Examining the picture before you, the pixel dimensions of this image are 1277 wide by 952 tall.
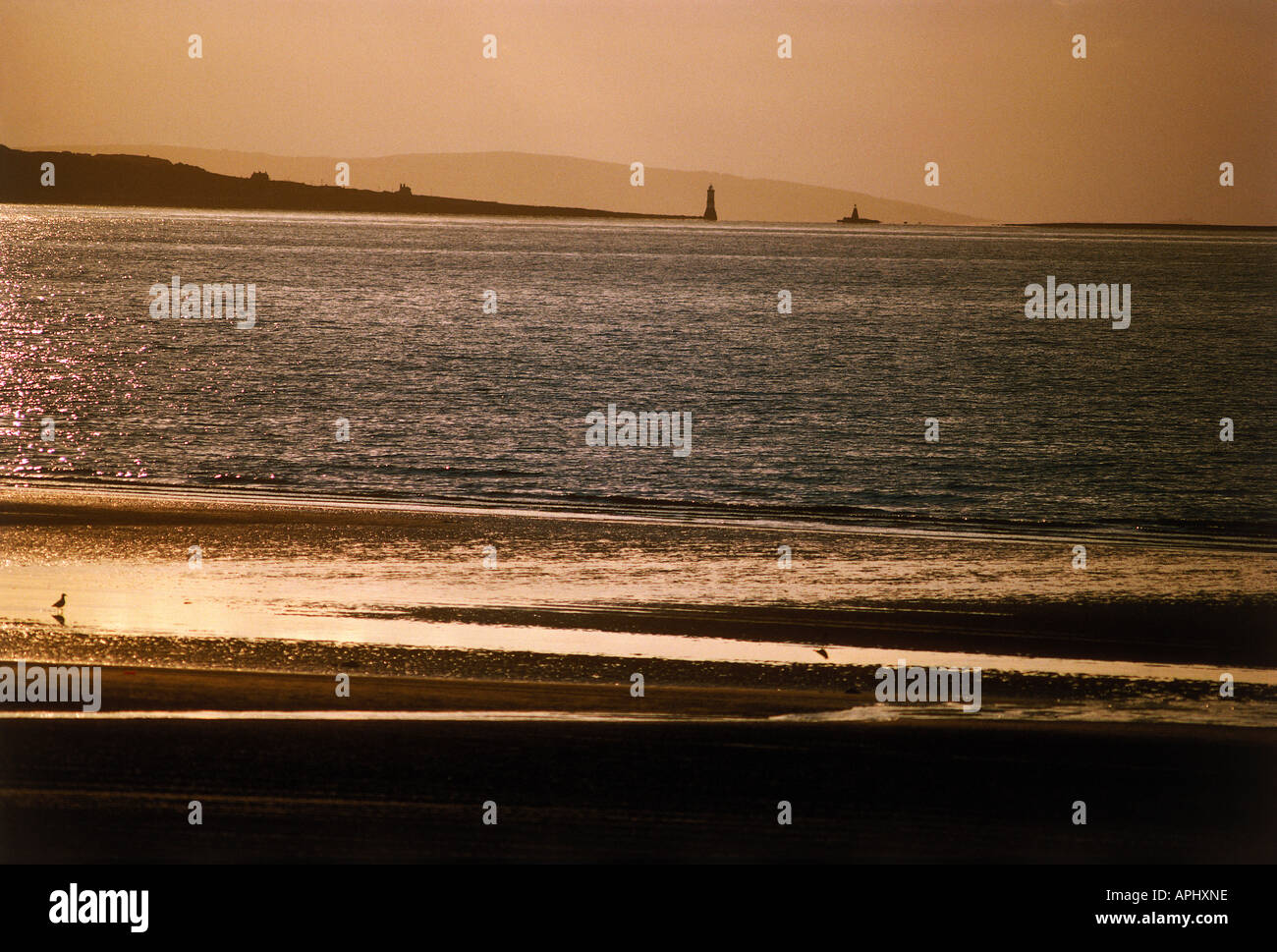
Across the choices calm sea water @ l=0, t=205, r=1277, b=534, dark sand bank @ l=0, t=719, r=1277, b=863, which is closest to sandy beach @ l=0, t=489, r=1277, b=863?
dark sand bank @ l=0, t=719, r=1277, b=863

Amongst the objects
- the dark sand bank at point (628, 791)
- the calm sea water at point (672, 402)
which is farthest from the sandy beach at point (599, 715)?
the calm sea water at point (672, 402)

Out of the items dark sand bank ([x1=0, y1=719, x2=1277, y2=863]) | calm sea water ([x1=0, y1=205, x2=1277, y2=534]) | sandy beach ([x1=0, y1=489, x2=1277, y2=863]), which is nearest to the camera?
dark sand bank ([x1=0, y1=719, x2=1277, y2=863])

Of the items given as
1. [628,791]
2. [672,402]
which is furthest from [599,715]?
[672,402]

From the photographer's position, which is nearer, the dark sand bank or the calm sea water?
the dark sand bank

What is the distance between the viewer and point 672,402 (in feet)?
202

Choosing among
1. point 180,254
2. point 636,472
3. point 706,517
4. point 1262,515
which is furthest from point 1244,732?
point 180,254

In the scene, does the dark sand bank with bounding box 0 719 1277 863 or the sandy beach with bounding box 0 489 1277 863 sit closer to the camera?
the dark sand bank with bounding box 0 719 1277 863

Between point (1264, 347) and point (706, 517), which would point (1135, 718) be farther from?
point (1264, 347)

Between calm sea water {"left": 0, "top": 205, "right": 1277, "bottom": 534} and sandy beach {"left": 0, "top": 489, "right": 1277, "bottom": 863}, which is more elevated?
calm sea water {"left": 0, "top": 205, "right": 1277, "bottom": 534}

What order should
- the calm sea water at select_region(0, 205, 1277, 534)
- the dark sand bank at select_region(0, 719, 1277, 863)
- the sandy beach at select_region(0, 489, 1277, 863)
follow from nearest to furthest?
the dark sand bank at select_region(0, 719, 1277, 863) < the sandy beach at select_region(0, 489, 1277, 863) < the calm sea water at select_region(0, 205, 1277, 534)

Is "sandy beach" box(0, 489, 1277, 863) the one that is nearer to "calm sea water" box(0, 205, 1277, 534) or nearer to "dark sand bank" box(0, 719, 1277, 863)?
"dark sand bank" box(0, 719, 1277, 863)

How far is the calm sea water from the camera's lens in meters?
36.4

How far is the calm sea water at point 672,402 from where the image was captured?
120 feet

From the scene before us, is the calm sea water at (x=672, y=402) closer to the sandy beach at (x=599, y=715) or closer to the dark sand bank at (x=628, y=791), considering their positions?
the sandy beach at (x=599, y=715)
